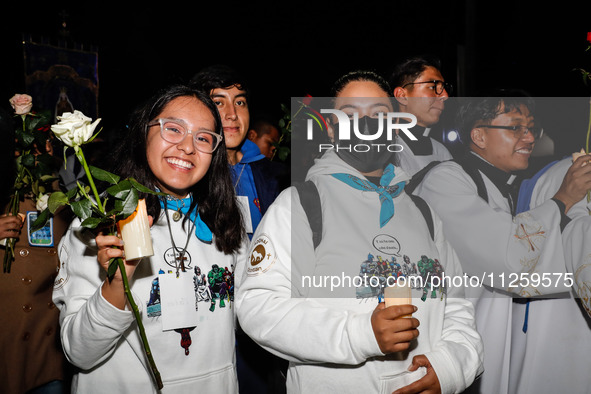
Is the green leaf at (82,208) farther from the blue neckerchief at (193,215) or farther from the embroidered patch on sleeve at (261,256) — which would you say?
the embroidered patch on sleeve at (261,256)

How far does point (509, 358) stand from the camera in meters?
2.41

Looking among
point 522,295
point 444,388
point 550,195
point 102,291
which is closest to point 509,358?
point 522,295

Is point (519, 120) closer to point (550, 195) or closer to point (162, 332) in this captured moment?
point (550, 195)

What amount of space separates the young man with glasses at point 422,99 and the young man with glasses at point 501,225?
0.32m

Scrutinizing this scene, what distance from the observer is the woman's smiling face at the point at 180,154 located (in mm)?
1700

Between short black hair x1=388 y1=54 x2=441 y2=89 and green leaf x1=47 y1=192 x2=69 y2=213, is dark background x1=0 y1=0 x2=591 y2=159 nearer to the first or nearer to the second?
short black hair x1=388 y1=54 x2=441 y2=89

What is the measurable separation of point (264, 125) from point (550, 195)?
246cm

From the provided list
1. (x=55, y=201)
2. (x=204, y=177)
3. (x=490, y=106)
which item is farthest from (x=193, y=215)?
(x=490, y=106)

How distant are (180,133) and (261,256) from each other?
563mm

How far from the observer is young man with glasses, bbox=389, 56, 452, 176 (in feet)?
9.32

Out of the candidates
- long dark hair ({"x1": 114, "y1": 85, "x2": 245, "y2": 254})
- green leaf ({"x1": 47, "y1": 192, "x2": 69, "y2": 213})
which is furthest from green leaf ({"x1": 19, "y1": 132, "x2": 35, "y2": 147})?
green leaf ({"x1": 47, "y1": 192, "x2": 69, "y2": 213})

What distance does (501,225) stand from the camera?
227 centimetres

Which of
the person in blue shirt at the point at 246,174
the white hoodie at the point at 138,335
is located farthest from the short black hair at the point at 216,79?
the white hoodie at the point at 138,335

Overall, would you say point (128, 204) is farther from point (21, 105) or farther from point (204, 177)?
point (21, 105)
